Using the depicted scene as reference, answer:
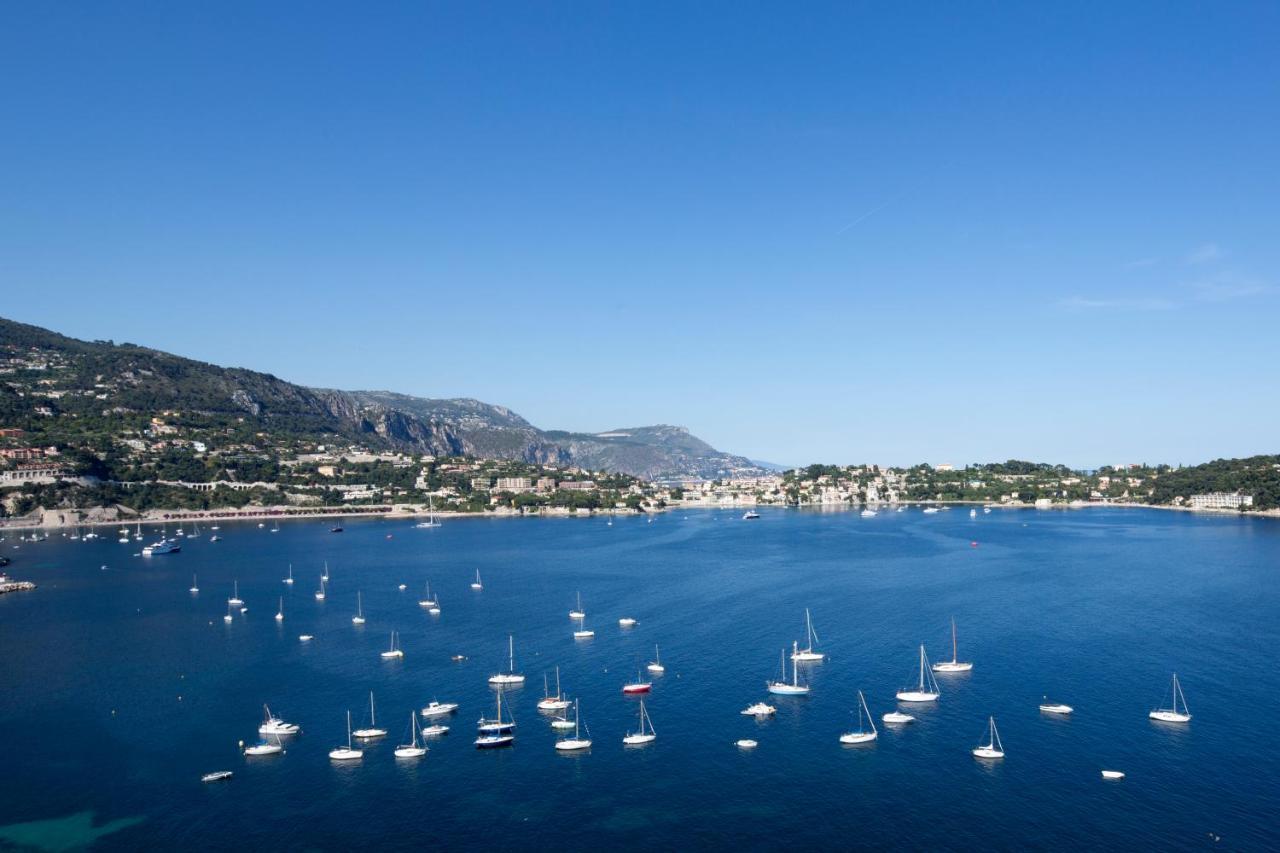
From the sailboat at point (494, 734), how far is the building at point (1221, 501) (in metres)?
164

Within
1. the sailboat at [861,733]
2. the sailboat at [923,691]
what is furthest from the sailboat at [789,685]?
the sailboat at [923,691]

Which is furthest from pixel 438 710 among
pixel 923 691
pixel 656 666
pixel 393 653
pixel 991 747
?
pixel 991 747

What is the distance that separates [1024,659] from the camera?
174ft

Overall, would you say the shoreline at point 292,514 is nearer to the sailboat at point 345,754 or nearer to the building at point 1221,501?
the building at point 1221,501

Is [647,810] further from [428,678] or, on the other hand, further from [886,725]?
[428,678]

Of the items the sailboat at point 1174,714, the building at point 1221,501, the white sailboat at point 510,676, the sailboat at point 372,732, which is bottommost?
the sailboat at point 372,732

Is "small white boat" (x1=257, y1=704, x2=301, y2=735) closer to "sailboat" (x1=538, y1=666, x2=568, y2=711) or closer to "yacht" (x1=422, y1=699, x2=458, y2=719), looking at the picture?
"yacht" (x1=422, y1=699, x2=458, y2=719)

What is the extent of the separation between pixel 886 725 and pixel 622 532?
10536 cm

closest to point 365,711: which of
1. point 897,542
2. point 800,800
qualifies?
point 800,800

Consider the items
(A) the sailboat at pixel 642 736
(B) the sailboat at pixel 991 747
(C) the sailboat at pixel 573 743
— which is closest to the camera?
(B) the sailboat at pixel 991 747

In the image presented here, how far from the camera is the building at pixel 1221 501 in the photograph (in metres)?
160

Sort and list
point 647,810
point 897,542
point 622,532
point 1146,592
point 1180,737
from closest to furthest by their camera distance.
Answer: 1. point 647,810
2. point 1180,737
3. point 1146,592
4. point 897,542
5. point 622,532

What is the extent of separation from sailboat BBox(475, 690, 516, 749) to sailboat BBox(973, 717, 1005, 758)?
67.9 ft

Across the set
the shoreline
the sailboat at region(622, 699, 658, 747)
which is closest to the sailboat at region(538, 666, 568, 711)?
the sailboat at region(622, 699, 658, 747)
